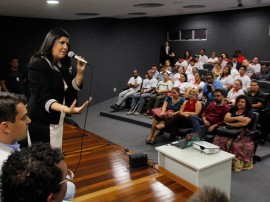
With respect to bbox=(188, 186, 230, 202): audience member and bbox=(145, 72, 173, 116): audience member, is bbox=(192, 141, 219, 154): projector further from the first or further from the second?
bbox=(145, 72, 173, 116): audience member

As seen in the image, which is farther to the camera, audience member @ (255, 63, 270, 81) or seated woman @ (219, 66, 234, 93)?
audience member @ (255, 63, 270, 81)

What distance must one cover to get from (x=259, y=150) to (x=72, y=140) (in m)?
2.69

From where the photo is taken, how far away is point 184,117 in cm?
440

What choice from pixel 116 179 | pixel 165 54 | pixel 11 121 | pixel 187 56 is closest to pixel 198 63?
pixel 187 56

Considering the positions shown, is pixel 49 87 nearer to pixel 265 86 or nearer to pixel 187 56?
pixel 265 86

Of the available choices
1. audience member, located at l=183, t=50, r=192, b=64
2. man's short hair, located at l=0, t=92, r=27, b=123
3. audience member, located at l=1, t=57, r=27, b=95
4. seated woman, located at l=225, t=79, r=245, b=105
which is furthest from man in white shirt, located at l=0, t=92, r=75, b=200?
audience member, located at l=183, t=50, r=192, b=64

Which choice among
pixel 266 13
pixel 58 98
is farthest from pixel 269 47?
pixel 58 98

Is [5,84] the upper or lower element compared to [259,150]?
upper

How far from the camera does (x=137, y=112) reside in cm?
685

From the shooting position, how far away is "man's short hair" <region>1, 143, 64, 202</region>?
0.81 m

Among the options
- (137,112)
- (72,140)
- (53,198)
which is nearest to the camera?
(53,198)

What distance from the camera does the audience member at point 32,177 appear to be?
0.81m

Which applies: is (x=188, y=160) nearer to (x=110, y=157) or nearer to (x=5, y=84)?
(x=110, y=157)

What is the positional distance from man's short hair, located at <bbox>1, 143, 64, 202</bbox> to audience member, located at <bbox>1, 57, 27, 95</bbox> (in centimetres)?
565
